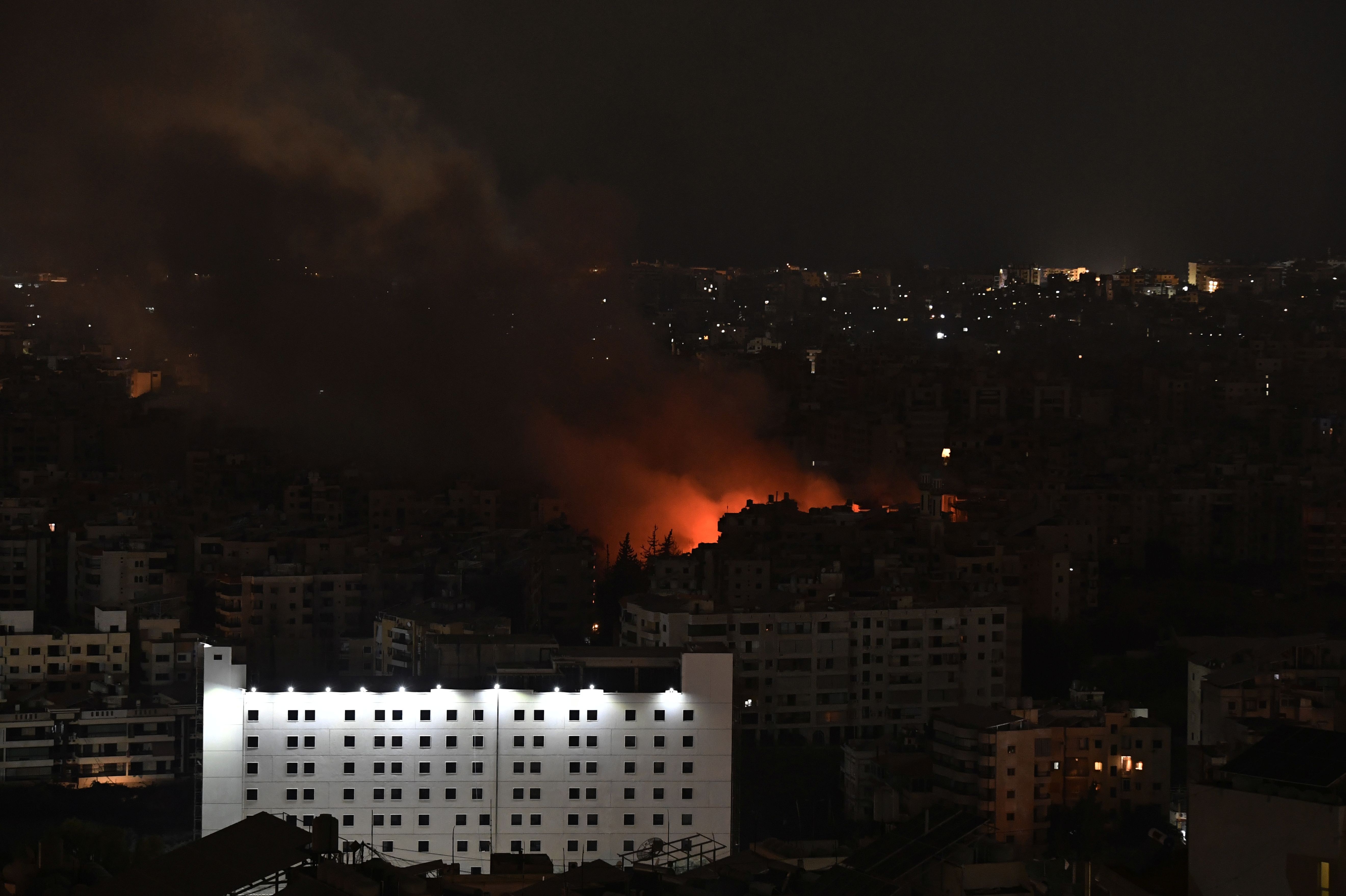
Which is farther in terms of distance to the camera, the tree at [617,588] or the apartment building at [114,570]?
the apartment building at [114,570]

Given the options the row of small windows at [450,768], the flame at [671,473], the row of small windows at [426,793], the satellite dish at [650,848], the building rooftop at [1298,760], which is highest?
the flame at [671,473]

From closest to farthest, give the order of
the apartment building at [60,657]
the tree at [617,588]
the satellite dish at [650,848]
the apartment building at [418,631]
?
1. the satellite dish at [650,848]
2. the apartment building at [418,631]
3. the apartment building at [60,657]
4. the tree at [617,588]

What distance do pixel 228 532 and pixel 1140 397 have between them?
41.4 feet

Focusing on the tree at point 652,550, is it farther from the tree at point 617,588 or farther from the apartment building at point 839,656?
the apartment building at point 839,656

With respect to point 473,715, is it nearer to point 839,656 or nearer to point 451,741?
point 451,741

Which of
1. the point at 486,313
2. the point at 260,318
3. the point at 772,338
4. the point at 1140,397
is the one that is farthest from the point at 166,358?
the point at 1140,397

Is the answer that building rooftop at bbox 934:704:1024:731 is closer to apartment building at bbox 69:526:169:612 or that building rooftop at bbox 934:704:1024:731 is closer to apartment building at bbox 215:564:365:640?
apartment building at bbox 215:564:365:640

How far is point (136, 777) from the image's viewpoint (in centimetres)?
947

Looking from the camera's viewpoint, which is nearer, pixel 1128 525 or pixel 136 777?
pixel 136 777

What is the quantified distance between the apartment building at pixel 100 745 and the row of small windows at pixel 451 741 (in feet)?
3.98

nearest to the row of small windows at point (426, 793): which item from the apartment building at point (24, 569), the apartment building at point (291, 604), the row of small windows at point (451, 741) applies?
the row of small windows at point (451, 741)

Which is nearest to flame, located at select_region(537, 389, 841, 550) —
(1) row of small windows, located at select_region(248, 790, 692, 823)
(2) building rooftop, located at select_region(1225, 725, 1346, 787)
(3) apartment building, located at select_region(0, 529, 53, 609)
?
(3) apartment building, located at select_region(0, 529, 53, 609)

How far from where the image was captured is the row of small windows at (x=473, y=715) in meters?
8.30

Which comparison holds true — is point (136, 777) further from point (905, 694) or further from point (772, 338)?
point (772, 338)
